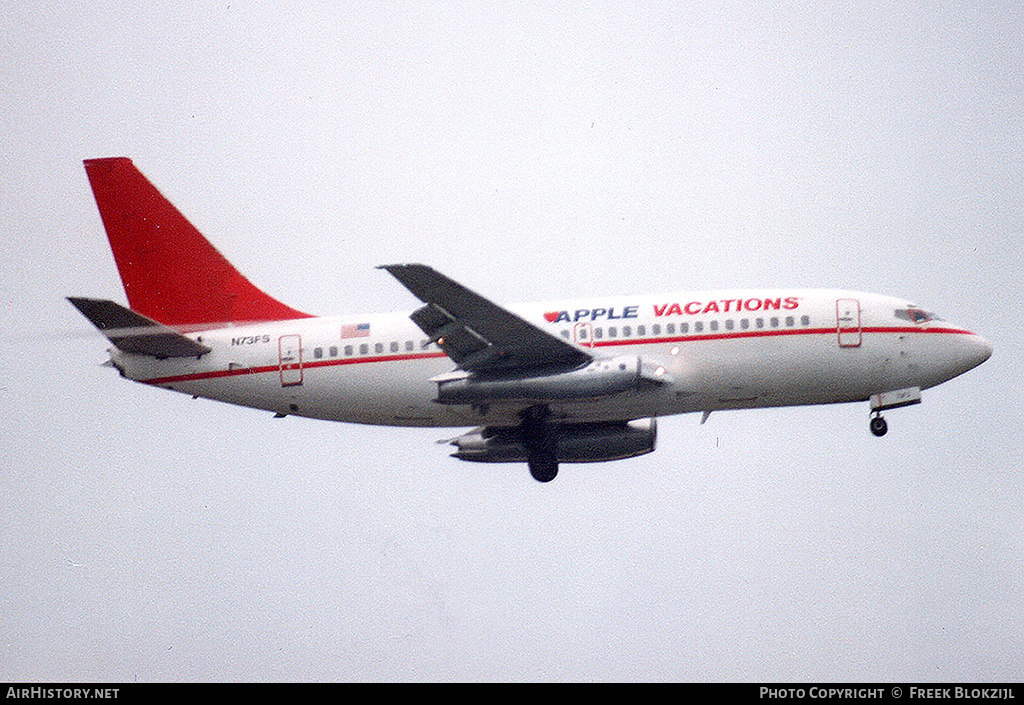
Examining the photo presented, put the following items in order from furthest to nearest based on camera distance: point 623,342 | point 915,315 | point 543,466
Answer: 1. point 543,466
2. point 915,315
3. point 623,342

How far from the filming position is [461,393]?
4159 centimetres

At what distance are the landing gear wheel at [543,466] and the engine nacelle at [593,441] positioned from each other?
36 cm

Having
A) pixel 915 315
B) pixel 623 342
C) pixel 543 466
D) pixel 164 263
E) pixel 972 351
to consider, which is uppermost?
pixel 164 263

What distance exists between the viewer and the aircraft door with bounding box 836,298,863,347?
138 ft

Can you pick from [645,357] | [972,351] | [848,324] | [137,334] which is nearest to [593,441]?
[645,357]

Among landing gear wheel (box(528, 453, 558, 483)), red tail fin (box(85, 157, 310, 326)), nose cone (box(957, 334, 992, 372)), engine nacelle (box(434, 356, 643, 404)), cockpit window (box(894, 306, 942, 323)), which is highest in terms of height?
red tail fin (box(85, 157, 310, 326))

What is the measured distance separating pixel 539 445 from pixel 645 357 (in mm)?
4876

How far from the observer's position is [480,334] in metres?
41.2

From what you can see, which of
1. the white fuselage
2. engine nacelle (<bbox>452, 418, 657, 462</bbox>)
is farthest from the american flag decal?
engine nacelle (<bbox>452, 418, 657, 462</bbox>)

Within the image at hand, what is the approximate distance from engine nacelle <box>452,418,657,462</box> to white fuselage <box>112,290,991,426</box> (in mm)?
1726

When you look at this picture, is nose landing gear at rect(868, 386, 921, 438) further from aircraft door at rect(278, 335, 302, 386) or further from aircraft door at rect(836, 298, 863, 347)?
aircraft door at rect(278, 335, 302, 386)

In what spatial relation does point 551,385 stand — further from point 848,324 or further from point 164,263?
point 164,263

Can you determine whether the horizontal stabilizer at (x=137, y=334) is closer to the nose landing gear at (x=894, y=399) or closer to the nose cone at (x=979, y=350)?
the nose landing gear at (x=894, y=399)

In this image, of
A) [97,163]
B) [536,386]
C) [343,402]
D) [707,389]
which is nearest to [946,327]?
[707,389]
